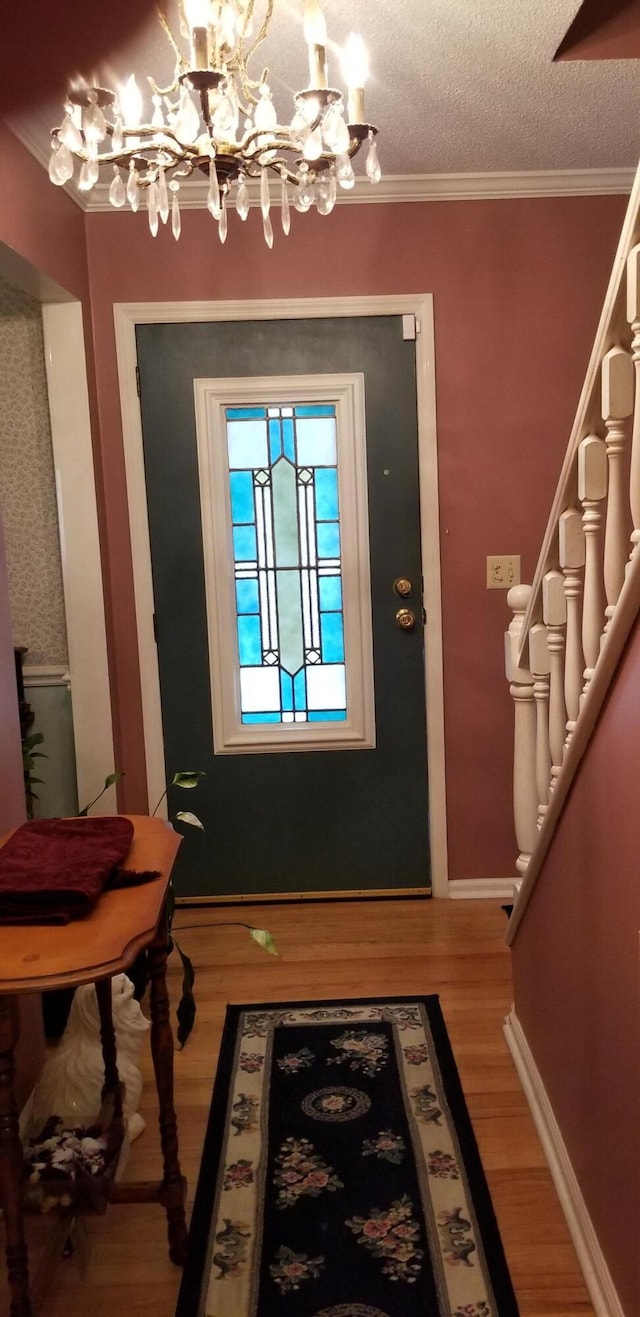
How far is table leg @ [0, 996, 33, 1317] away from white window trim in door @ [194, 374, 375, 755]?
5.84ft

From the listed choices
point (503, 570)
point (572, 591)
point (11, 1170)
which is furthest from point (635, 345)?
point (503, 570)

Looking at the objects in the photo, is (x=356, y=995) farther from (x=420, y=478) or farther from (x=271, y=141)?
(x=271, y=141)

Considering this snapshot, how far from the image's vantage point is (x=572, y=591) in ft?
5.61

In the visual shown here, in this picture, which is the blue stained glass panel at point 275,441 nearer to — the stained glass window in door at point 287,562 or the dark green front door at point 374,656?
the stained glass window in door at point 287,562

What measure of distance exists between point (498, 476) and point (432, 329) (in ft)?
1.67

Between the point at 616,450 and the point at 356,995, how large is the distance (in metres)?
1.76

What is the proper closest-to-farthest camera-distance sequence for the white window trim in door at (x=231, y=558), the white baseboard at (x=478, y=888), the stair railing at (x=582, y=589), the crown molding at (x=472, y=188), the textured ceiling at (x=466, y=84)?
the stair railing at (x=582, y=589) < the textured ceiling at (x=466, y=84) < the crown molding at (x=472, y=188) < the white window trim in door at (x=231, y=558) < the white baseboard at (x=478, y=888)

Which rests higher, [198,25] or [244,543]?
[198,25]

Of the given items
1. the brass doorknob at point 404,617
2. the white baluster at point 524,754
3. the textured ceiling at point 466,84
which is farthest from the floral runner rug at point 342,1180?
the textured ceiling at point 466,84

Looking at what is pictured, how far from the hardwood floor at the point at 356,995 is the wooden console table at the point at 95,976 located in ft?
0.48

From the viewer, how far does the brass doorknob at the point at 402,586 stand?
3.06 metres

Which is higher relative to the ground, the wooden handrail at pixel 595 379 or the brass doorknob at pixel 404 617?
the wooden handrail at pixel 595 379

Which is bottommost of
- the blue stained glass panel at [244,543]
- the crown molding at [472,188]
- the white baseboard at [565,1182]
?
the white baseboard at [565,1182]

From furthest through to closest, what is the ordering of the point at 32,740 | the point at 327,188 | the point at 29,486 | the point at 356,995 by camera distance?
1. the point at 29,486
2. the point at 32,740
3. the point at 356,995
4. the point at 327,188
